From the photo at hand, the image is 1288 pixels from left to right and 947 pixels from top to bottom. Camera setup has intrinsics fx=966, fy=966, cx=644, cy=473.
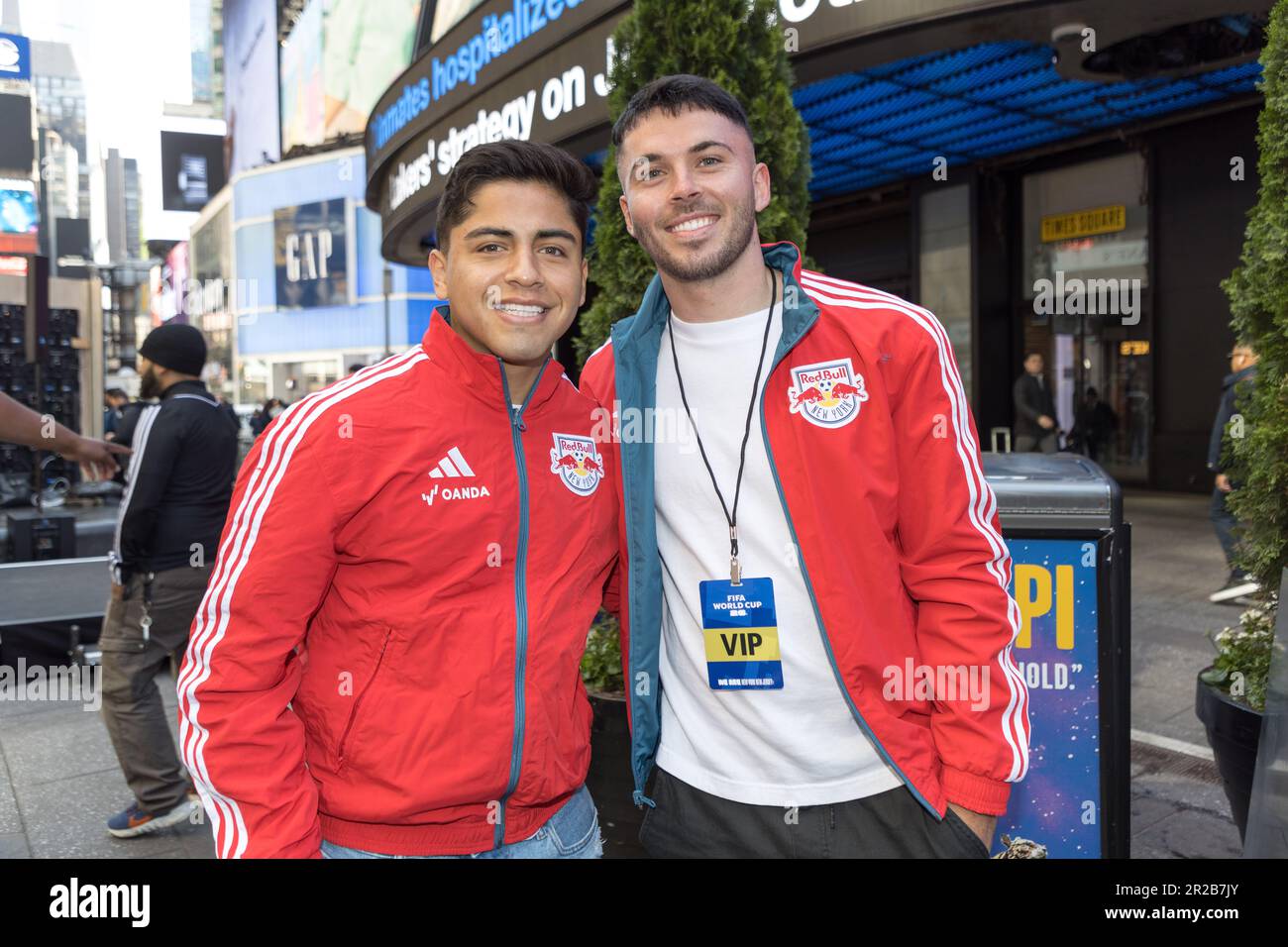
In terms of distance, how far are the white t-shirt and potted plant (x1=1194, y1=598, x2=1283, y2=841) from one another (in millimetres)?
1869

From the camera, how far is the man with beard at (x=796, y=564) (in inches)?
76.3

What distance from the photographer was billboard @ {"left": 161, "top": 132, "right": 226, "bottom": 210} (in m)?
69.9

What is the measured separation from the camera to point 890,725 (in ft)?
6.37

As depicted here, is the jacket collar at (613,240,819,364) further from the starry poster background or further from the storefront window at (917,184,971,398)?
the storefront window at (917,184,971,398)

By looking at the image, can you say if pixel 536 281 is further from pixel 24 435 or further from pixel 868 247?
pixel 868 247

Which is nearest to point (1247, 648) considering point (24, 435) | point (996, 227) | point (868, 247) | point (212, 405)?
point (24, 435)

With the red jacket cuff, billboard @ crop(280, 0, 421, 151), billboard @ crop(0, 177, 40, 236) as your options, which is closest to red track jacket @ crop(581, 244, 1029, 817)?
the red jacket cuff

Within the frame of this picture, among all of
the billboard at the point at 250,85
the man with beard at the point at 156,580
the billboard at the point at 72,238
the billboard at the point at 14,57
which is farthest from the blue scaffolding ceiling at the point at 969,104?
the billboard at the point at 250,85

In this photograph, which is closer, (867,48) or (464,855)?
(464,855)

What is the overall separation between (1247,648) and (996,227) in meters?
14.8

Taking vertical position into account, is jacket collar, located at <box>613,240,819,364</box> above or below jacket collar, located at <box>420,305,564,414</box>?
above

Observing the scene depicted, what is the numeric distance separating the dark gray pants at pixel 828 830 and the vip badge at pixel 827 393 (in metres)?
0.77

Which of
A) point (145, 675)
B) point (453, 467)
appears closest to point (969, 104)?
point (145, 675)

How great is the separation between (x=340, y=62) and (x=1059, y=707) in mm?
56633
